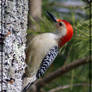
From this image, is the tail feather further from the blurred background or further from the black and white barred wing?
the blurred background

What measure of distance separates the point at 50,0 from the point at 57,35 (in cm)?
102

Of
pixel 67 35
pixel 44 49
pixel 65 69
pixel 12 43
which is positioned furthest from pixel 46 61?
pixel 12 43

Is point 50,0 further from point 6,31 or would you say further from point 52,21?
point 6,31

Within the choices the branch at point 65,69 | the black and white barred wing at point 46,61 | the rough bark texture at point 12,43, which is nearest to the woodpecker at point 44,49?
the black and white barred wing at point 46,61

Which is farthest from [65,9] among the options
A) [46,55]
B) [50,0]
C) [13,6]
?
[13,6]

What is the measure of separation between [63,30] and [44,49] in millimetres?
256

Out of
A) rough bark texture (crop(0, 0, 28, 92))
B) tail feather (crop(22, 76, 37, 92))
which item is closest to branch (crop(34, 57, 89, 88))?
tail feather (crop(22, 76, 37, 92))

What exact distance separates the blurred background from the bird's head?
43 mm

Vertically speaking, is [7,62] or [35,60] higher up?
[7,62]

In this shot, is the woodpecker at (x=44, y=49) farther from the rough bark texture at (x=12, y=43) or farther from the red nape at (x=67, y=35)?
the rough bark texture at (x=12, y=43)

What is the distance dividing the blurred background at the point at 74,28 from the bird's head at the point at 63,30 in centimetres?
4

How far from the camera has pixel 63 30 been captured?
2.50 m

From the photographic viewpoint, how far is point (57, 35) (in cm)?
251

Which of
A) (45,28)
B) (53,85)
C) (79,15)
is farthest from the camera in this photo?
(53,85)
